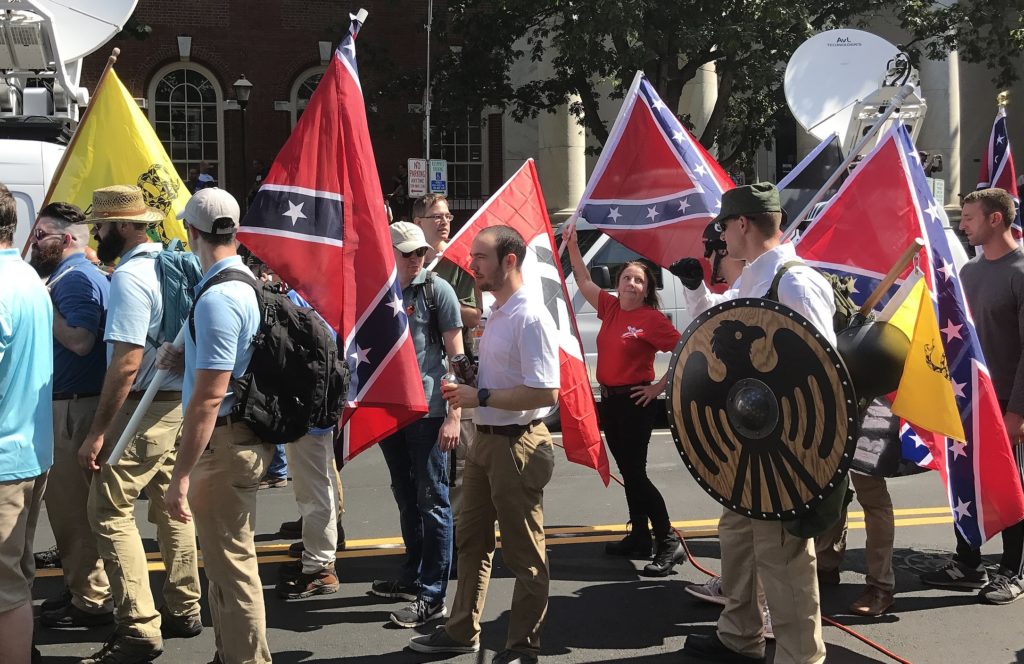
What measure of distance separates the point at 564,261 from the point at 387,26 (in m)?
17.6

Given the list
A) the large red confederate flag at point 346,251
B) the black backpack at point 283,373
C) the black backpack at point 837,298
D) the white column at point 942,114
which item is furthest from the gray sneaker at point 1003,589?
the white column at point 942,114

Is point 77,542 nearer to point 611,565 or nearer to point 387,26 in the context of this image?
point 611,565

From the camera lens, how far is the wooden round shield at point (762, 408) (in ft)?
12.4

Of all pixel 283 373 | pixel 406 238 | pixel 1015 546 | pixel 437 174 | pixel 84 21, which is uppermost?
pixel 84 21

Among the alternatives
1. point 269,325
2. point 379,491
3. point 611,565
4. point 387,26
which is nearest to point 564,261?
point 379,491

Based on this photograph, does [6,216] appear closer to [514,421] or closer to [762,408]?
[514,421]

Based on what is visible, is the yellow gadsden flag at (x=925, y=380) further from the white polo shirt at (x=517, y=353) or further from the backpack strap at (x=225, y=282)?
the backpack strap at (x=225, y=282)

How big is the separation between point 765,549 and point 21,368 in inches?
111

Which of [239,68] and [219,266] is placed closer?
[219,266]

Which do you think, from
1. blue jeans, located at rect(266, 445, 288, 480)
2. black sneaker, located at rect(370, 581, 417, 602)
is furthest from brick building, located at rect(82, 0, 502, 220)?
black sneaker, located at rect(370, 581, 417, 602)

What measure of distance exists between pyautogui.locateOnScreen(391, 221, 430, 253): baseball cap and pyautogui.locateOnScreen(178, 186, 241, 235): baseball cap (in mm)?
1394

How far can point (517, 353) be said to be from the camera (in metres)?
4.61

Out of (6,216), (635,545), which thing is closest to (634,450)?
(635,545)

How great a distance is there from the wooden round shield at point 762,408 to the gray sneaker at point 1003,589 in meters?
2.42
